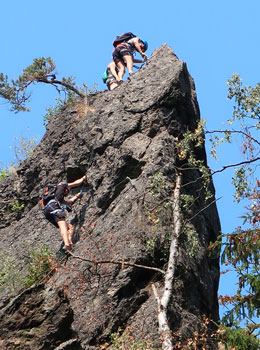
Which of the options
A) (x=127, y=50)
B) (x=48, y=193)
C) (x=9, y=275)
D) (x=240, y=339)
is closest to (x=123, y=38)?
(x=127, y=50)

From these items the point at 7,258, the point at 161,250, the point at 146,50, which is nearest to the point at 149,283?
the point at 161,250

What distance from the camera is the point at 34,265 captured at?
19.2 metres

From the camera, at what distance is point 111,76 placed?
77.3 feet

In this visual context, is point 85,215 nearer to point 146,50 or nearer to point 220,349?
point 220,349

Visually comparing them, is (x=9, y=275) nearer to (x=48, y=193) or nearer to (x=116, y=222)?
(x=48, y=193)

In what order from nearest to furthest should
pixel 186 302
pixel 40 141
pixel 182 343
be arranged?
pixel 182 343 → pixel 186 302 → pixel 40 141

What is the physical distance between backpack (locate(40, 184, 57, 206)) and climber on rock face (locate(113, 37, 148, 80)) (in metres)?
4.58

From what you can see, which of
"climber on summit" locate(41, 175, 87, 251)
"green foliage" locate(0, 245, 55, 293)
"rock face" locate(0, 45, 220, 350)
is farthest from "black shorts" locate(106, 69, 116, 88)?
"green foliage" locate(0, 245, 55, 293)

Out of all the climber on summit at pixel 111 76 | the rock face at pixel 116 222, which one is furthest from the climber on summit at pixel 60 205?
the climber on summit at pixel 111 76

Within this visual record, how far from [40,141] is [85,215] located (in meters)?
3.96

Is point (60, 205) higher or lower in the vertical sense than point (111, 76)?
lower

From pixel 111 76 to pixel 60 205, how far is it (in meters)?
5.16

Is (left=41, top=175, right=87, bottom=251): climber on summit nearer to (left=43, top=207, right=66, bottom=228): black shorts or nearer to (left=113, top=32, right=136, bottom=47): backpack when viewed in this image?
(left=43, top=207, right=66, bottom=228): black shorts

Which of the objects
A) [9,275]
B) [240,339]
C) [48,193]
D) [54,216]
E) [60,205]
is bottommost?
[240,339]
